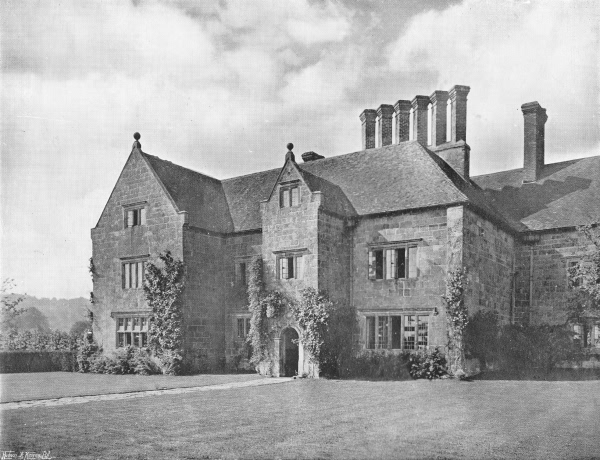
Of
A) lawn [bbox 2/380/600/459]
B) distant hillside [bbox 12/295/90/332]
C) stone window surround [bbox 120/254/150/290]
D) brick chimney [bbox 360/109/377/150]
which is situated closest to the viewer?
lawn [bbox 2/380/600/459]

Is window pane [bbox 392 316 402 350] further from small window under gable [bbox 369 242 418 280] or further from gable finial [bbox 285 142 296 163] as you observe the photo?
gable finial [bbox 285 142 296 163]

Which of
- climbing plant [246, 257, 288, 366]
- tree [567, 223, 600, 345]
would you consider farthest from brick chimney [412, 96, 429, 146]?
climbing plant [246, 257, 288, 366]

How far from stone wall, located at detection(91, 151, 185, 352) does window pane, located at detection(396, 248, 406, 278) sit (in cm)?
997

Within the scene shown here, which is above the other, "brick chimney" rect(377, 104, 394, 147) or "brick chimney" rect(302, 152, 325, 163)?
"brick chimney" rect(377, 104, 394, 147)

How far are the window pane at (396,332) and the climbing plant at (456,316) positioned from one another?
210 centimetres

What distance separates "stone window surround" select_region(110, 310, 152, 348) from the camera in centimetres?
2569

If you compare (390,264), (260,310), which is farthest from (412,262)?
(260,310)

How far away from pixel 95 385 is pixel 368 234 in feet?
40.0

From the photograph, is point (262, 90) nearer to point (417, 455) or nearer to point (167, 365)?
point (417, 455)

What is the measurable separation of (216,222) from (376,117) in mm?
10833

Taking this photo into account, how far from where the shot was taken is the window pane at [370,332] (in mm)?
22056

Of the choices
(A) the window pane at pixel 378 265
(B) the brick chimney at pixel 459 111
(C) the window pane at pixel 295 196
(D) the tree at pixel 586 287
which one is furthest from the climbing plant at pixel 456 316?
(B) the brick chimney at pixel 459 111

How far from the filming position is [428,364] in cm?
2011
